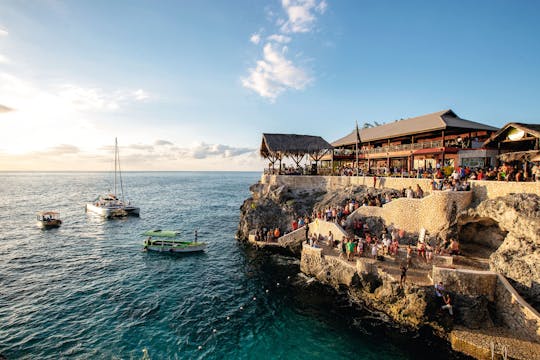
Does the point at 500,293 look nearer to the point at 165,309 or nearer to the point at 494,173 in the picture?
the point at 494,173

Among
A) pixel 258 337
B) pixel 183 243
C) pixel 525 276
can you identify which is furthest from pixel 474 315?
pixel 183 243

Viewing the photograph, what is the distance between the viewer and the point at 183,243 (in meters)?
25.4

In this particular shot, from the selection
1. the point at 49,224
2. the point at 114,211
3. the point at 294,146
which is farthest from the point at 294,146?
the point at 49,224

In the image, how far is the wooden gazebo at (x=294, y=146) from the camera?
2947cm

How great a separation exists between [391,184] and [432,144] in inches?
230

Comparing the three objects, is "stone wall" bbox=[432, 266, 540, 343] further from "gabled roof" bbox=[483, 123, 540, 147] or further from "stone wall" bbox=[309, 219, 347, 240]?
"gabled roof" bbox=[483, 123, 540, 147]

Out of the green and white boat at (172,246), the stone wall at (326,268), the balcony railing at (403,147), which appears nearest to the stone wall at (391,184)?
the balcony railing at (403,147)

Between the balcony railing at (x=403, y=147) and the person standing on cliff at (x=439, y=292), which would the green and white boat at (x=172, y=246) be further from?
the balcony railing at (x=403, y=147)

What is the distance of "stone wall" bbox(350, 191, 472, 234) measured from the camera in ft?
55.0

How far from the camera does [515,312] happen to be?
37.7 ft

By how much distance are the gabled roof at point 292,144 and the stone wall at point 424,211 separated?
36.6 ft

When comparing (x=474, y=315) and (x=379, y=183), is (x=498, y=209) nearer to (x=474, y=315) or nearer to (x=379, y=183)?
(x=474, y=315)

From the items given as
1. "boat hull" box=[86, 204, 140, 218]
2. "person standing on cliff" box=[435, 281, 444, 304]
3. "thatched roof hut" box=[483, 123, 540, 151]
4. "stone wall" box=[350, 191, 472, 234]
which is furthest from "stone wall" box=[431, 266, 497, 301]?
"boat hull" box=[86, 204, 140, 218]

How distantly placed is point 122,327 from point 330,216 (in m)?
16.8
